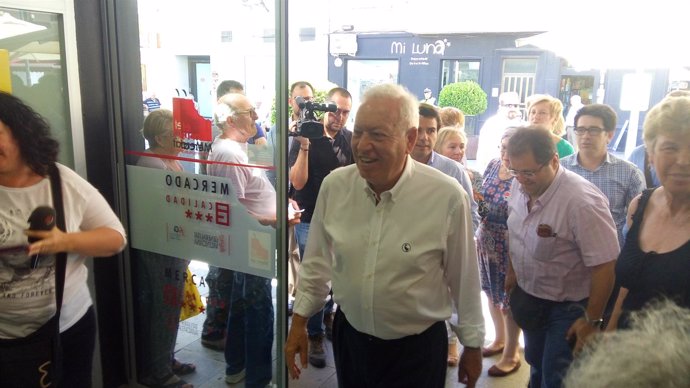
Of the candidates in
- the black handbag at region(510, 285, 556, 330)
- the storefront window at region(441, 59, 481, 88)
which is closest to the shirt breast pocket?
the black handbag at region(510, 285, 556, 330)

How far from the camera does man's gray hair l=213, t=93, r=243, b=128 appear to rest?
6.91 feet

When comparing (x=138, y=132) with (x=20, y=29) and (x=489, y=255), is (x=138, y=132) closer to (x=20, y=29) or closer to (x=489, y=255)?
(x=20, y=29)

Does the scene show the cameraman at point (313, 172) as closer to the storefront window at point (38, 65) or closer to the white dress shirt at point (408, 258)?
the storefront window at point (38, 65)

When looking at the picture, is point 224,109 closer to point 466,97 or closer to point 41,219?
point 41,219

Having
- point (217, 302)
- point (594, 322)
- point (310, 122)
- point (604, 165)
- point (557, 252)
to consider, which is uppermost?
point (310, 122)

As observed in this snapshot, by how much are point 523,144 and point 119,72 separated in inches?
73.4

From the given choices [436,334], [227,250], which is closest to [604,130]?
[436,334]

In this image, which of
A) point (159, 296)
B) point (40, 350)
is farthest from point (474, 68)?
point (40, 350)

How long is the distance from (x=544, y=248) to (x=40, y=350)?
6.00ft

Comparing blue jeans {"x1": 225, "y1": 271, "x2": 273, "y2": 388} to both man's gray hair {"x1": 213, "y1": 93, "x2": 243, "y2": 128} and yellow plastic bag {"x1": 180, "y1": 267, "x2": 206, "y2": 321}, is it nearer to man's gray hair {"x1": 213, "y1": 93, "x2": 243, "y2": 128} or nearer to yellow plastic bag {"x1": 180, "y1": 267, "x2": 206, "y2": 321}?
yellow plastic bag {"x1": 180, "y1": 267, "x2": 206, "y2": 321}

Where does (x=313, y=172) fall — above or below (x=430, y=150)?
below

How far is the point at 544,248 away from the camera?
1.92 meters

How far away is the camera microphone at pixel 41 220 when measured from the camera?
5.11ft

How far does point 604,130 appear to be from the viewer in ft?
8.88
